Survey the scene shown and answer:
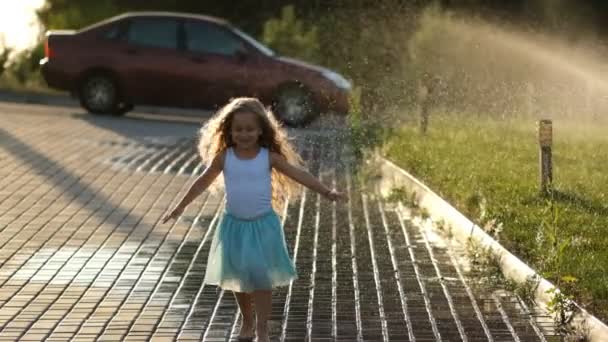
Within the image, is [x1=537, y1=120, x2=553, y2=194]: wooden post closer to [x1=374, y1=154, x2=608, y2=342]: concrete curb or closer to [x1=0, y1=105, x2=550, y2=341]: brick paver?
[x1=374, y1=154, x2=608, y2=342]: concrete curb

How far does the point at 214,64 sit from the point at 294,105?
1.51 meters

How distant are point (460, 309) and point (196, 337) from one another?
5.87 feet

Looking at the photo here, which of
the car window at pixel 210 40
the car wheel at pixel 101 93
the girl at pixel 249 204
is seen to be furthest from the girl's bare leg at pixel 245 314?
the car wheel at pixel 101 93

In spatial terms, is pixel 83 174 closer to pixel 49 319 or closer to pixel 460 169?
pixel 460 169

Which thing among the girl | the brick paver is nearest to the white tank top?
the girl

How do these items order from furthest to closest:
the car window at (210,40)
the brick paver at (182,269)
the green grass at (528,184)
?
the car window at (210,40), the green grass at (528,184), the brick paver at (182,269)

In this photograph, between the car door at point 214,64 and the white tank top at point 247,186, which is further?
the car door at point 214,64

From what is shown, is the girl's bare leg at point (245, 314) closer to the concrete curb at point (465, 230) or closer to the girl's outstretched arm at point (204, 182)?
the girl's outstretched arm at point (204, 182)

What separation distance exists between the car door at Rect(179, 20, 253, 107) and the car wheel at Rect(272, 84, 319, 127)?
64 cm

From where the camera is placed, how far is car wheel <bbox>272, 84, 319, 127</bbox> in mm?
24656

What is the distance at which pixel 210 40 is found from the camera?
25.8 meters

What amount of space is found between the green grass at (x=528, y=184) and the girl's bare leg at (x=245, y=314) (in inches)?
73.4

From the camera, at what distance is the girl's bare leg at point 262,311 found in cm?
844

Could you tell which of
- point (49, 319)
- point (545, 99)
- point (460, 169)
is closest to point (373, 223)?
point (460, 169)
